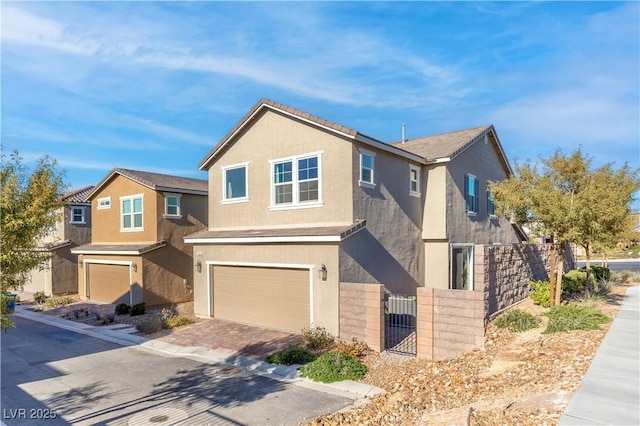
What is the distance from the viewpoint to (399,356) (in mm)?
10688

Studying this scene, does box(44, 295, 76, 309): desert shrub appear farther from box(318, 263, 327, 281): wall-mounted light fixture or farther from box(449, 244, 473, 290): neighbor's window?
box(449, 244, 473, 290): neighbor's window

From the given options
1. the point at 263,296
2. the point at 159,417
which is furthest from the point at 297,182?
the point at 159,417

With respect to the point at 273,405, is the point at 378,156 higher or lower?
higher

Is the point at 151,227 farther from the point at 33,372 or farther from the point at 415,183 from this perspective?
the point at 415,183

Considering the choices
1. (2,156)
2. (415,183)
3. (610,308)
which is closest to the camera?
(2,156)

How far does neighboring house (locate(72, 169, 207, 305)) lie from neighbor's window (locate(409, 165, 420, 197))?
1179 cm

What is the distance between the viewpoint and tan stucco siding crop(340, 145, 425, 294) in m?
13.4

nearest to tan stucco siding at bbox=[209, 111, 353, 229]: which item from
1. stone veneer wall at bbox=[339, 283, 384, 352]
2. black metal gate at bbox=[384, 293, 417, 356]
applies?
stone veneer wall at bbox=[339, 283, 384, 352]

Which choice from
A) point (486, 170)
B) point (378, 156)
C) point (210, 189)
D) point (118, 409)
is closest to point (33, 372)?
point (118, 409)

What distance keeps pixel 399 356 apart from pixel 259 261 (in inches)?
258

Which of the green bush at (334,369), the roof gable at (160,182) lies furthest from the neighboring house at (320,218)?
the roof gable at (160,182)

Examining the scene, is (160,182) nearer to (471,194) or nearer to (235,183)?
(235,183)

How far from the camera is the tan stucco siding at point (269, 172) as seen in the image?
1371 centimetres

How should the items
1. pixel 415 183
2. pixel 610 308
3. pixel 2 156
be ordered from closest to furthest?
pixel 2 156 < pixel 610 308 < pixel 415 183
